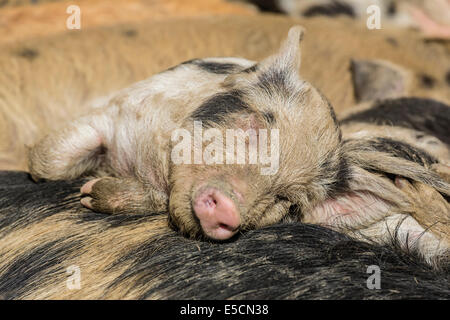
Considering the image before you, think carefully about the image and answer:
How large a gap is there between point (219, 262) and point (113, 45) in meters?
2.50

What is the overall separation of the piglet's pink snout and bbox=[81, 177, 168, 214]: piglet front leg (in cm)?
38

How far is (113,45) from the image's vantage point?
4.27 meters

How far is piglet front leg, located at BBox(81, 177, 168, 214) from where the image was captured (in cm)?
255

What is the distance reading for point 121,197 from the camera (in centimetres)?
265

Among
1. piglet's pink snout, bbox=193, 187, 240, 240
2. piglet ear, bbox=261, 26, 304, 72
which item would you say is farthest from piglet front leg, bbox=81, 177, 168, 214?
piglet ear, bbox=261, 26, 304, 72

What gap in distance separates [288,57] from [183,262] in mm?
1268

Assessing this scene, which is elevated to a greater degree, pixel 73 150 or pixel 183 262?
pixel 73 150

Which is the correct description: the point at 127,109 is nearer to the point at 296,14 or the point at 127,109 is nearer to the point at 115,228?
the point at 115,228

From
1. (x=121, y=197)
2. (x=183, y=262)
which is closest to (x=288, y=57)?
(x=121, y=197)
